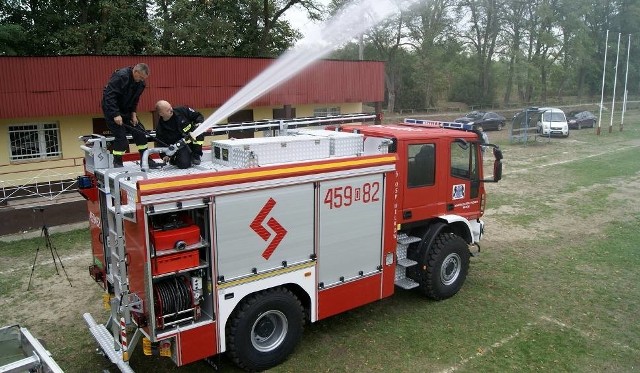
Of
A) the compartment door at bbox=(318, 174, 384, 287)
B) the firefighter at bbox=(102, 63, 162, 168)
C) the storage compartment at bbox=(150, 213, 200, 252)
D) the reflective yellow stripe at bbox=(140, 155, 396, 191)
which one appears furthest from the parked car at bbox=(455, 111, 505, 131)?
the storage compartment at bbox=(150, 213, 200, 252)

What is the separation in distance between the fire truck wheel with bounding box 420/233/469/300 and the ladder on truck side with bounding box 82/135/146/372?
4.50 m

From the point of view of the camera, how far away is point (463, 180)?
8.61m

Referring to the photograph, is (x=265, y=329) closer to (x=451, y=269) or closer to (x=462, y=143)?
(x=451, y=269)

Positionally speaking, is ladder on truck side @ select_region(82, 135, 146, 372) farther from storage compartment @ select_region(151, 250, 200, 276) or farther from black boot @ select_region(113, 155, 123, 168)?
storage compartment @ select_region(151, 250, 200, 276)

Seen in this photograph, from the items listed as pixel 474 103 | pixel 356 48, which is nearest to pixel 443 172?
pixel 356 48

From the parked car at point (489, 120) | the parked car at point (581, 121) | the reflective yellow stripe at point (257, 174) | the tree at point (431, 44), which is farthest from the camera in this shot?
the tree at point (431, 44)

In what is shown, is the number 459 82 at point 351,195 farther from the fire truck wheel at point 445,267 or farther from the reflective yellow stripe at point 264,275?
the fire truck wheel at point 445,267

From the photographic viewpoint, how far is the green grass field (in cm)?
679

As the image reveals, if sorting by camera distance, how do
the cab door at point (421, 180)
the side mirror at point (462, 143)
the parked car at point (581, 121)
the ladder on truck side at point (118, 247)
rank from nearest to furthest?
the ladder on truck side at point (118, 247), the cab door at point (421, 180), the side mirror at point (462, 143), the parked car at point (581, 121)

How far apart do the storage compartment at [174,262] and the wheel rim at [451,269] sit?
4404 millimetres

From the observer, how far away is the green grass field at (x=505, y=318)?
6793 millimetres

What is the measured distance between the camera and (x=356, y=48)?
153ft

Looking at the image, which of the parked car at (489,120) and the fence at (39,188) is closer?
the fence at (39,188)

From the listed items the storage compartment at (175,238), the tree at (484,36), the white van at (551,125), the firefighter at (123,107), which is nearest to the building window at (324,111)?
the white van at (551,125)
